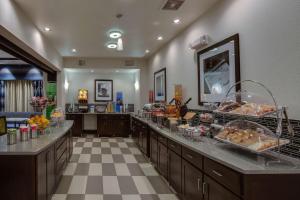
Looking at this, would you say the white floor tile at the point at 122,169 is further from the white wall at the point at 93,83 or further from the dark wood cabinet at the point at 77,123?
the white wall at the point at 93,83

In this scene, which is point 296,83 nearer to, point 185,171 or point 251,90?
point 251,90

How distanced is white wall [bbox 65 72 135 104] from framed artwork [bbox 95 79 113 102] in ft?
0.49

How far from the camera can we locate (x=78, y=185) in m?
3.95

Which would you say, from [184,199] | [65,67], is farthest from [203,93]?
[65,67]

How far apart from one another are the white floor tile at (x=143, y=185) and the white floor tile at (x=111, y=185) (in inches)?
13.3

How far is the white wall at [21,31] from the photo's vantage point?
3376mm

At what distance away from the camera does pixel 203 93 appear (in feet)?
13.7

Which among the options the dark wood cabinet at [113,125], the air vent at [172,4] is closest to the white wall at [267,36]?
the air vent at [172,4]

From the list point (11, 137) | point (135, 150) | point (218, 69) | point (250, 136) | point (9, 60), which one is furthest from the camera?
point (9, 60)

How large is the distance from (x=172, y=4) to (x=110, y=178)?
320cm

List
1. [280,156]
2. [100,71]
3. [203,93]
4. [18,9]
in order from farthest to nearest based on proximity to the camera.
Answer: [100,71], [203,93], [18,9], [280,156]

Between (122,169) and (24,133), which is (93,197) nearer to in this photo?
(24,133)

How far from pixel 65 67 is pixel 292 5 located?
7774 millimetres

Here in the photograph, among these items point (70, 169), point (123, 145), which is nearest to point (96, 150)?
point (123, 145)
